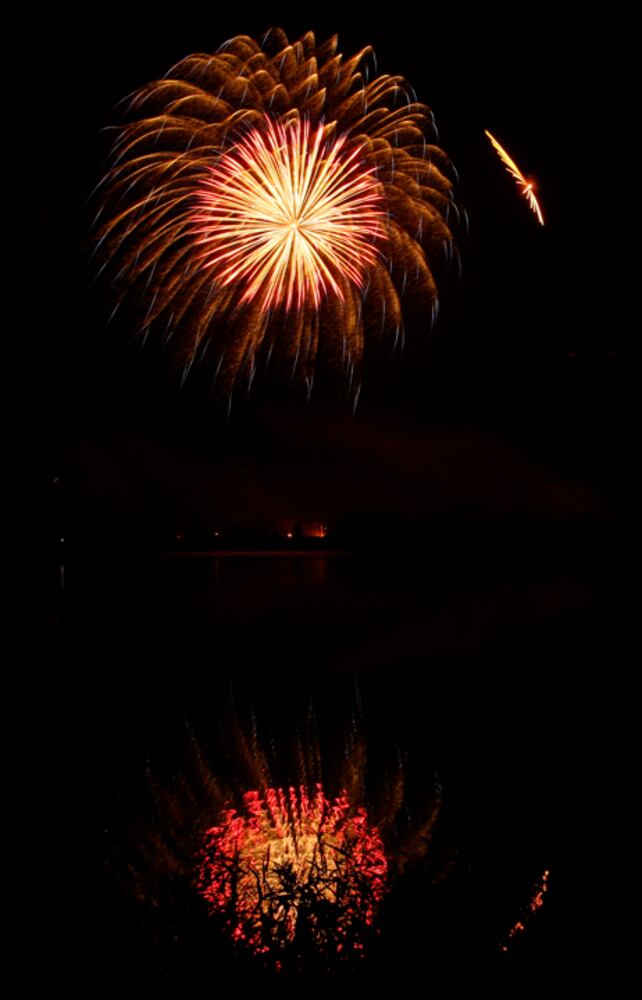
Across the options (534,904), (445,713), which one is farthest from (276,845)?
(445,713)

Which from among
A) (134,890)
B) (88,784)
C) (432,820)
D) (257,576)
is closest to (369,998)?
(134,890)

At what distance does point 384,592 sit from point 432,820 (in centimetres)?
2607

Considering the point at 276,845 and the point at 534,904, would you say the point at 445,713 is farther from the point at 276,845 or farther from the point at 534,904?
the point at 534,904

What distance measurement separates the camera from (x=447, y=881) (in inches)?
216

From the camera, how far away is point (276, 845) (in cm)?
630

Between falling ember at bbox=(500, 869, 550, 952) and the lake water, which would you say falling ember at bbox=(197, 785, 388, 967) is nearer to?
the lake water

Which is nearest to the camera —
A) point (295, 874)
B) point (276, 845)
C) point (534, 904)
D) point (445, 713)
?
point (534, 904)

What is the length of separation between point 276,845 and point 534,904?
2065 mm

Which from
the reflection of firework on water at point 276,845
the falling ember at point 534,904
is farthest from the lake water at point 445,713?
the reflection of firework on water at point 276,845

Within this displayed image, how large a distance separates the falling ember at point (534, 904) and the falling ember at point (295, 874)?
78 cm

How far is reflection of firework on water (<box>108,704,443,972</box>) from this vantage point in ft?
14.7

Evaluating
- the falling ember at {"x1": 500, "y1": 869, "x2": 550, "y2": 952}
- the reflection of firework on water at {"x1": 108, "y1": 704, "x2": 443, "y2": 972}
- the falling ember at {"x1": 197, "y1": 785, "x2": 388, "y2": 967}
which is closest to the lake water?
the falling ember at {"x1": 500, "y1": 869, "x2": 550, "y2": 952}

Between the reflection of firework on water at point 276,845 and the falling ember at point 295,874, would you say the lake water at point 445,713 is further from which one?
the falling ember at point 295,874

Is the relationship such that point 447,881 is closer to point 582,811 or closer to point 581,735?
point 582,811
